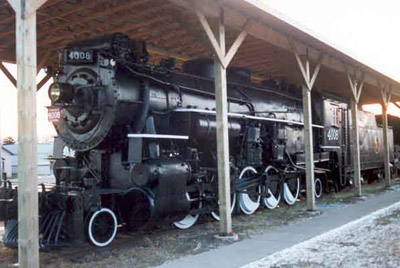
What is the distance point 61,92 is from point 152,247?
246 cm

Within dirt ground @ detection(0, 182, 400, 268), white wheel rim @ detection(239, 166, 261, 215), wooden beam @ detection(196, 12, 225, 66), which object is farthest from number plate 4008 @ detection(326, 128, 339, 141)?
wooden beam @ detection(196, 12, 225, 66)

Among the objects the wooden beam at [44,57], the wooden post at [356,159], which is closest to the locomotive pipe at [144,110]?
the wooden beam at [44,57]

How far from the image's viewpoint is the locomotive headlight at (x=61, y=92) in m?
6.08

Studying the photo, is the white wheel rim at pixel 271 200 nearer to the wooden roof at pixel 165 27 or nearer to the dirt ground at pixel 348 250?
the wooden roof at pixel 165 27

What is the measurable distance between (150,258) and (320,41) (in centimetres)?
538

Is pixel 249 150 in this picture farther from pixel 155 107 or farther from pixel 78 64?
pixel 78 64

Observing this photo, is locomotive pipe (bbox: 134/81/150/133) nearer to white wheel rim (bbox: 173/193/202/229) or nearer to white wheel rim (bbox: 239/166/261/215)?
white wheel rim (bbox: 173/193/202/229)

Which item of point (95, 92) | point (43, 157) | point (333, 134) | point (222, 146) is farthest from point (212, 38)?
point (43, 157)

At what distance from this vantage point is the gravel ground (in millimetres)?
A: 5078

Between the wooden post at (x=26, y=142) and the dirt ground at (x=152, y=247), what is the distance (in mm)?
1281

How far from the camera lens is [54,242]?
5395 millimetres

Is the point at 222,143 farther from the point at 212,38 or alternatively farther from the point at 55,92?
the point at 55,92

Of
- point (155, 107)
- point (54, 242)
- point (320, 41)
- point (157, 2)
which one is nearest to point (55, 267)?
point (54, 242)

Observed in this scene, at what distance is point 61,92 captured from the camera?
20.0 ft
